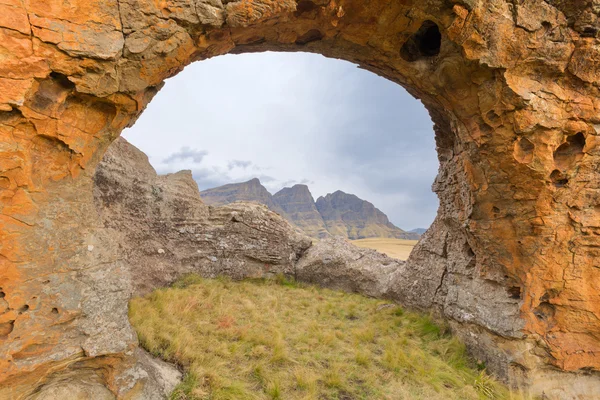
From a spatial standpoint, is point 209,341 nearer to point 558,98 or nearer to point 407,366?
point 407,366

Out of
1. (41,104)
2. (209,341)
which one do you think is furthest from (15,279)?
(209,341)

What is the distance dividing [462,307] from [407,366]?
2229 mm

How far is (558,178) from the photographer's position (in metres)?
5.75

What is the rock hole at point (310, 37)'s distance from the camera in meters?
5.96

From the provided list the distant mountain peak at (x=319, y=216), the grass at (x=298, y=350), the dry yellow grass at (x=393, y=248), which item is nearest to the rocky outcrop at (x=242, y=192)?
the distant mountain peak at (x=319, y=216)

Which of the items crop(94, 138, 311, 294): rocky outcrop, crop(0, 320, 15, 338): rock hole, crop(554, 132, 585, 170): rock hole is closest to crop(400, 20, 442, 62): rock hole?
crop(554, 132, 585, 170): rock hole

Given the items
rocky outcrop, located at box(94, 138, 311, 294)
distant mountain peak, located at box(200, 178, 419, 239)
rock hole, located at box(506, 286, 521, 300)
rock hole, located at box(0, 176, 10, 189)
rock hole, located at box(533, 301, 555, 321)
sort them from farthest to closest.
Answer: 1. distant mountain peak, located at box(200, 178, 419, 239)
2. rocky outcrop, located at box(94, 138, 311, 294)
3. rock hole, located at box(506, 286, 521, 300)
4. rock hole, located at box(533, 301, 555, 321)
5. rock hole, located at box(0, 176, 10, 189)

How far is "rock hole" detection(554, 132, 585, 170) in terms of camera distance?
570 cm

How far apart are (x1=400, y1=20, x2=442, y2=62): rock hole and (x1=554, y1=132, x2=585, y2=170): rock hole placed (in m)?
3.21

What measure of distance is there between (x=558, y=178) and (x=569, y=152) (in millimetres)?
598

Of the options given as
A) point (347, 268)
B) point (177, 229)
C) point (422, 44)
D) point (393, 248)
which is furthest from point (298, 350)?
point (393, 248)

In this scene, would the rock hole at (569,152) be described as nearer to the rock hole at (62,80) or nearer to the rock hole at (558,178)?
the rock hole at (558,178)

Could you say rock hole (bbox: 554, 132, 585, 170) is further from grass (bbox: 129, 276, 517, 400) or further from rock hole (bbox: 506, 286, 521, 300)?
grass (bbox: 129, 276, 517, 400)

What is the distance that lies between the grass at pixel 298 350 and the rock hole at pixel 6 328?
2279 mm
